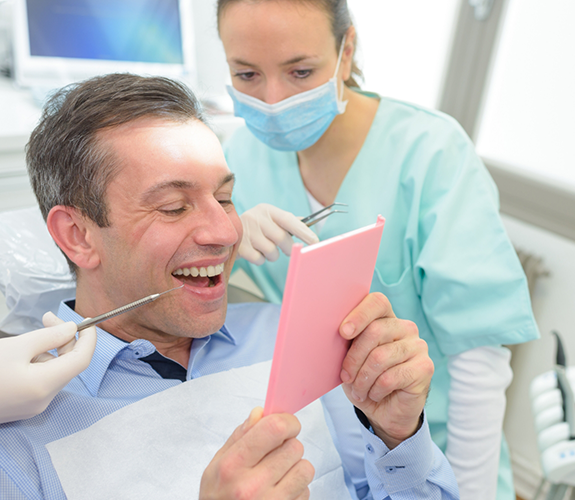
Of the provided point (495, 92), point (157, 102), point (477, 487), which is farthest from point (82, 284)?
point (495, 92)

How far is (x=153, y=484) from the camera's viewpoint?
924 mm

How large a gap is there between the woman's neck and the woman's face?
0.54ft

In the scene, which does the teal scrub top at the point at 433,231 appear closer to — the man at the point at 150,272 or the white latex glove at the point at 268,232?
the white latex glove at the point at 268,232

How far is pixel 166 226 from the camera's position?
40.3 inches

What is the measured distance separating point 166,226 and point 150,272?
98 millimetres

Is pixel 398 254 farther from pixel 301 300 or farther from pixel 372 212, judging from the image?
pixel 301 300

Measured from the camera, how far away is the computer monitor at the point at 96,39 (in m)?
2.49

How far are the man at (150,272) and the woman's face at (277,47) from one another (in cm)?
22

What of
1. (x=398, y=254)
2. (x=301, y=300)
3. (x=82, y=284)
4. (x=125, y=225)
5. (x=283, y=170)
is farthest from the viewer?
(x=283, y=170)

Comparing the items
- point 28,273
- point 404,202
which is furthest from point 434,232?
point 28,273

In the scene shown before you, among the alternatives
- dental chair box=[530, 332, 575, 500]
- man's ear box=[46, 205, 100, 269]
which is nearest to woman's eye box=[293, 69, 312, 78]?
man's ear box=[46, 205, 100, 269]

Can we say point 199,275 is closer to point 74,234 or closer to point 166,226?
point 166,226

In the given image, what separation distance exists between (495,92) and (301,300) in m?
2.03

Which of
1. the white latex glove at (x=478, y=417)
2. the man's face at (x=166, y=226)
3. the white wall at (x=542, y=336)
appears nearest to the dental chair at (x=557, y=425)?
the white latex glove at (x=478, y=417)
